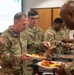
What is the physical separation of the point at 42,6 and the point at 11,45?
3713 millimetres

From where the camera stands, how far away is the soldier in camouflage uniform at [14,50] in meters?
2.31

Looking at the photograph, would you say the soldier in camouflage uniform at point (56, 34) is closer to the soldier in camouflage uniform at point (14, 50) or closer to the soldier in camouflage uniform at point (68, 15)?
the soldier in camouflage uniform at point (14, 50)

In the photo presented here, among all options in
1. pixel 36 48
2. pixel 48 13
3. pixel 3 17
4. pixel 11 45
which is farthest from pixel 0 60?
pixel 48 13

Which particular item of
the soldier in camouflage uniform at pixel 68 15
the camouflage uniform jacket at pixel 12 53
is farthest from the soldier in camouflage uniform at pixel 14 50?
the soldier in camouflage uniform at pixel 68 15

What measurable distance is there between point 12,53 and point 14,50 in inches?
1.6

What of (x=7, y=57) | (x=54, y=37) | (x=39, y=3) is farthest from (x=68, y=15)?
(x=39, y=3)

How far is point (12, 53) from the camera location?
241 cm

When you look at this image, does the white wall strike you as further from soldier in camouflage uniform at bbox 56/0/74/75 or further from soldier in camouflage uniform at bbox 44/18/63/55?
soldier in camouflage uniform at bbox 56/0/74/75

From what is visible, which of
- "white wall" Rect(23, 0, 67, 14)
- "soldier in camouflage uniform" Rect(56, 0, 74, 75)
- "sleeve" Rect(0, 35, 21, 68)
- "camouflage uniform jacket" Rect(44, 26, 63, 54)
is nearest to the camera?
"soldier in camouflage uniform" Rect(56, 0, 74, 75)

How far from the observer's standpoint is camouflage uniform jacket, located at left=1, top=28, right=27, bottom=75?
2311 mm

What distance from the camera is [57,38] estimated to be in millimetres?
4059

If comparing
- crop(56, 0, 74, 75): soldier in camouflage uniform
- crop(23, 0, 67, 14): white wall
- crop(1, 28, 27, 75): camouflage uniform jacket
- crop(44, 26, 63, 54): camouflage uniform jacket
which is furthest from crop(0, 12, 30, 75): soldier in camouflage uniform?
crop(23, 0, 67, 14): white wall

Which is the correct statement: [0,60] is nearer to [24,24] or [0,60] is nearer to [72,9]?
[24,24]

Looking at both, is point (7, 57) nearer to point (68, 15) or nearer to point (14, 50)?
point (14, 50)
